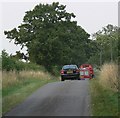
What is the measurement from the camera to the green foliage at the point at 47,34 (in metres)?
55.9

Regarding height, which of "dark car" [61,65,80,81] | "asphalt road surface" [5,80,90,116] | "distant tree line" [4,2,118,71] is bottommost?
"asphalt road surface" [5,80,90,116]

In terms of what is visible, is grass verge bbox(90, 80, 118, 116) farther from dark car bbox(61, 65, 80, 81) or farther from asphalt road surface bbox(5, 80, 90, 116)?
dark car bbox(61, 65, 80, 81)

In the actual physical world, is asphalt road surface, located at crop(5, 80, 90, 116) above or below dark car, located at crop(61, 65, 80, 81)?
below

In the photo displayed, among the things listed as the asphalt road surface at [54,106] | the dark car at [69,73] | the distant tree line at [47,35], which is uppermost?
the distant tree line at [47,35]

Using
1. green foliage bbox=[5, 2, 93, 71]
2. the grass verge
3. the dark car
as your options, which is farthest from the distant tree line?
the grass verge

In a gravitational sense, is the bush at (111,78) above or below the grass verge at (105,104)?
above

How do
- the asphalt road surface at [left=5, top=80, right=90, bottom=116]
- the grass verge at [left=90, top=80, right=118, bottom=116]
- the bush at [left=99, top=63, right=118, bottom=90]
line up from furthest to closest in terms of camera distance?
the bush at [left=99, top=63, right=118, bottom=90] → the asphalt road surface at [left=5, top=80, right=90, bottom=116] → the grass verge at [left=90, top=80, right=118, bottom=116]

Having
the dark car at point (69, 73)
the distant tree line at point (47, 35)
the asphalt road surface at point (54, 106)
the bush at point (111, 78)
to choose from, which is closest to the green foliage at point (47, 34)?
the distant tree line at point (47, 35)

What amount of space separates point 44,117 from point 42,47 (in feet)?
142

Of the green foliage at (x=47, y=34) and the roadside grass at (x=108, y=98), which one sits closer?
the roadside grass at (x=108, y=98)

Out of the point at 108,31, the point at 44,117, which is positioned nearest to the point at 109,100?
the point at 44,117

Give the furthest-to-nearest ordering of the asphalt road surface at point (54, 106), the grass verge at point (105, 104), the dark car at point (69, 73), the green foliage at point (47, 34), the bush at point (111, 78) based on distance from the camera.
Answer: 1. the green foliage at point (47, 34)
2. the dark car at point (69, 73)
3. the bush at point (111, 78)
4. the asphalt road surface at point (54, 106)
5. the grass verge at point (105, 104)

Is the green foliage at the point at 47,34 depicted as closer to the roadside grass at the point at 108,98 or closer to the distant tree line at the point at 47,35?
the distant tree line at the point at 47,35

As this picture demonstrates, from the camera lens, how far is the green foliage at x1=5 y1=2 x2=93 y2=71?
5588 cm
